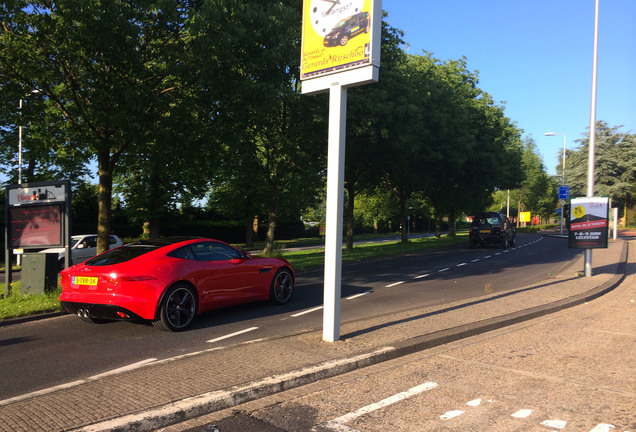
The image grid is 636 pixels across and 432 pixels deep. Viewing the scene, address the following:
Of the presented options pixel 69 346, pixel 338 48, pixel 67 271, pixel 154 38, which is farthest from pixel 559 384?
pixel 154 38

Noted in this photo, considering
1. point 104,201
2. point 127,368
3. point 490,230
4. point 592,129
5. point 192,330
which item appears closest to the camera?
point 127,368

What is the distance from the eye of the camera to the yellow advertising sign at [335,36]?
5828 mm

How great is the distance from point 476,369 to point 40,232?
28.7 ft

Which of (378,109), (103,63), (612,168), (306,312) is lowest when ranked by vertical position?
(306,312)

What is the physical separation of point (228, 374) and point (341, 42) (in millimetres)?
4235

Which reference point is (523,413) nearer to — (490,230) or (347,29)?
(347,29)

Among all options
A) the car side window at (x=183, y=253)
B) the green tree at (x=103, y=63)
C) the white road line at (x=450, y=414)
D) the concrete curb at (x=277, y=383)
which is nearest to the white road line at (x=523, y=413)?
the white road line at (x=450, y=414)

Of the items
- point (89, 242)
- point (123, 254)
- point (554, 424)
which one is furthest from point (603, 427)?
point (89, 242)

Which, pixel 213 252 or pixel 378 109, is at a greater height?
pixel 378 109

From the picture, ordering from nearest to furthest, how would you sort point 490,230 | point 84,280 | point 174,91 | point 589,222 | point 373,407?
point 373,407
point 84,280
point 174,91
point 589,222
point 490,230

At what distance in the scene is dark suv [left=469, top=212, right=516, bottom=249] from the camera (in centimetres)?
2591

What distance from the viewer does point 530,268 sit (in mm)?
16156

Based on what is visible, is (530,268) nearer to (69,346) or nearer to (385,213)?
(69,346)

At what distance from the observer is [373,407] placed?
4.17 metres
